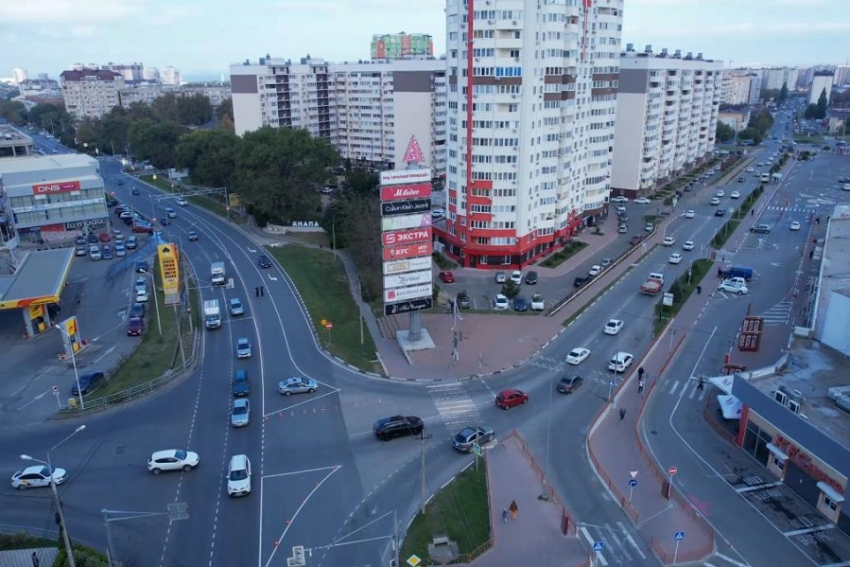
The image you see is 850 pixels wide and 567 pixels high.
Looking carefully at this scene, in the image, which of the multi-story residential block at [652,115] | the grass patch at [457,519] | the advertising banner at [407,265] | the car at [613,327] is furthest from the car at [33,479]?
the multi-story residential block at [652,115]

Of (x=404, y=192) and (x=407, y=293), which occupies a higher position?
(x=404, y=192)

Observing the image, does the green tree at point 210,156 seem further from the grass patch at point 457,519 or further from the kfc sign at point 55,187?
the grass patch at point 457,519

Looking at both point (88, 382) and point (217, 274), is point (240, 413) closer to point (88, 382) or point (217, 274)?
point (88, 382)

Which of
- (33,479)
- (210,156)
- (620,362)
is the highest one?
(210,156)

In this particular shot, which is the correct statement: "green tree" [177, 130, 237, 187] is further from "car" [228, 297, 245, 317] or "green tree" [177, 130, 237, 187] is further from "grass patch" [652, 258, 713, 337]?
"grass patch" [652, 258, 713, 337]

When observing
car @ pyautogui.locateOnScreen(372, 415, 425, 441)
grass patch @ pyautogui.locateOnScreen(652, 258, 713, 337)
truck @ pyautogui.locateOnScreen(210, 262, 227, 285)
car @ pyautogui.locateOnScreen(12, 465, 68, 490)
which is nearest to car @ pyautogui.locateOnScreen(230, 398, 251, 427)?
car @ pyautogui.locateOnScreen(372, 415, 425, 441)

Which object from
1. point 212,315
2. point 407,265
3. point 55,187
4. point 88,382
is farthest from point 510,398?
point 55,187

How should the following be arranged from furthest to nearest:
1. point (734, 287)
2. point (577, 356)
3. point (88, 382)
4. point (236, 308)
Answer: point (734, 287) → point (236, 308) → point (577, 356) → point (88, 382)
